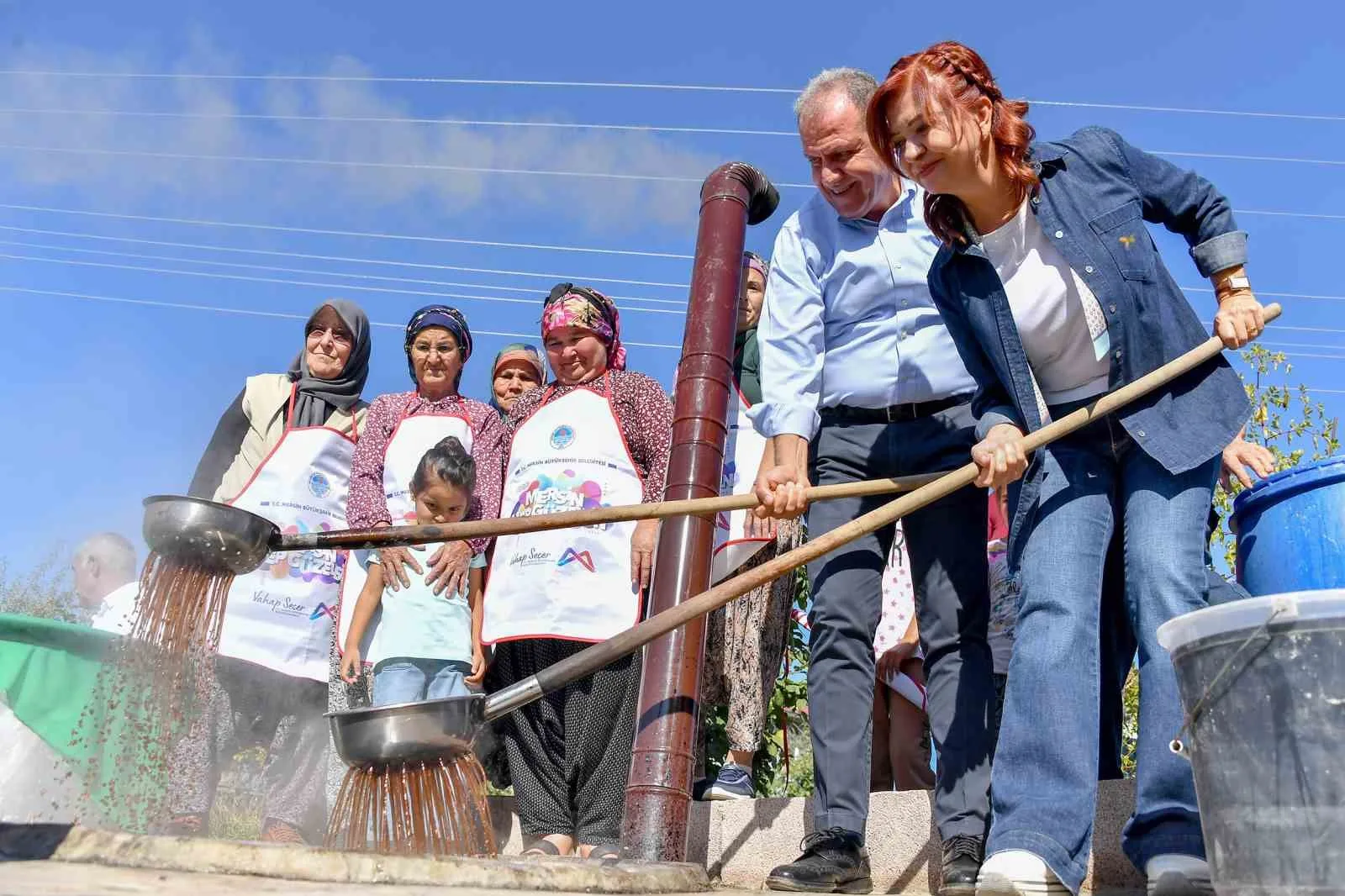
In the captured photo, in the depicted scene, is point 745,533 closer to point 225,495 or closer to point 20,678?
point 225,495

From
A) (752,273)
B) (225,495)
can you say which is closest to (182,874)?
(225,495)

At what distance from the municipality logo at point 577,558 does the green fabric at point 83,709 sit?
1.44m

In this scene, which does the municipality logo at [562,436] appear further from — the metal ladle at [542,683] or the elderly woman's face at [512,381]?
the elderly woman's face at [512,381]

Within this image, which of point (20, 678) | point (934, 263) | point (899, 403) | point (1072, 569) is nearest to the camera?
point (1072, 569)

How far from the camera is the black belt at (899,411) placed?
3.70 metres

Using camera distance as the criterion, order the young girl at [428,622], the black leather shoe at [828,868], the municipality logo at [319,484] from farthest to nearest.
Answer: the municipality logo at [319,484] < the young girl at [428,622] < the black leather shoe at [828,868]

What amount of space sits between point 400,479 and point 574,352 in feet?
2.89

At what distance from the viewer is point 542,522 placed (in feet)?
11.3

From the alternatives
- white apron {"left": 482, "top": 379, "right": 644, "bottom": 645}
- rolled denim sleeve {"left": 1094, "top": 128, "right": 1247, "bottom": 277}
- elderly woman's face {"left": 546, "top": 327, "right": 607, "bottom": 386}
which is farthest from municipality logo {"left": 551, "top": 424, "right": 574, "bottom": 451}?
rolled denim sleeve {"left": 1094, "top": 128, "right": 1247, "bottom": 277}

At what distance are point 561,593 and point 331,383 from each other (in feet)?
5.93

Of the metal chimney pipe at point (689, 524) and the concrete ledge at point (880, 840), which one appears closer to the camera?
the concrete ledge at point (880, 840)

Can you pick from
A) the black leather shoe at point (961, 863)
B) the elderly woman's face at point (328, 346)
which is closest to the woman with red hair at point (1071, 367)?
the black leather shoe at point (961, 863)

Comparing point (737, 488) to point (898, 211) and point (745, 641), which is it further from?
point (898, 211)

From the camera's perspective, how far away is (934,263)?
3303 mm
